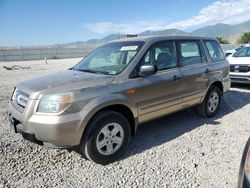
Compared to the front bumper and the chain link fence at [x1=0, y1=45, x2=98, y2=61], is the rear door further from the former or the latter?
the chain link fence at [x1=0, y1=45, x2=98, y2=61]

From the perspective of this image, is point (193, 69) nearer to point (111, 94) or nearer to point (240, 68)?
point (111, 94)

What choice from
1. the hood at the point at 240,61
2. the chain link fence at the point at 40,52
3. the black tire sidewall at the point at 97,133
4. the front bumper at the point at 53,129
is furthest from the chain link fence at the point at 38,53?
the black tire sidewall at the point at 97,133

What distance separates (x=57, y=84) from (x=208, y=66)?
11.2 ft

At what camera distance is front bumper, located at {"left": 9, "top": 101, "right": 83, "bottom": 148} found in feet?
10.6

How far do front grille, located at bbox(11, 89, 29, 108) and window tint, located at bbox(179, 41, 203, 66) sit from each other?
9.43 ft

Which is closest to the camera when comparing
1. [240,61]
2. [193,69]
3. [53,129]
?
[53,129]

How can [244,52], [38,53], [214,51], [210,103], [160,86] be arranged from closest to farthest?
[160,86] → [210,103] → [214,51] → [244,52] → [38,53]

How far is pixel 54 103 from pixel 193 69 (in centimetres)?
298

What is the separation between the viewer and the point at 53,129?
3227mm

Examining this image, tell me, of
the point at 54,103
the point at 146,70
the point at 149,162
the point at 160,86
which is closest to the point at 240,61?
the point at 160,86

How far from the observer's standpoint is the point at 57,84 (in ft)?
11.6

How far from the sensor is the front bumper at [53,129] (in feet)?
10.6

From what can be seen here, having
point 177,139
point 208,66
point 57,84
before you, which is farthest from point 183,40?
point 57,84

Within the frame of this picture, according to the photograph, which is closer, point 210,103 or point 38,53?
point 210,103
